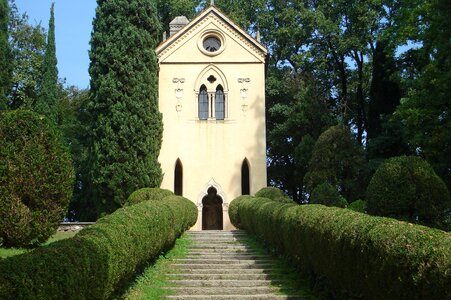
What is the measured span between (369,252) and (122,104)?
20.0 metres

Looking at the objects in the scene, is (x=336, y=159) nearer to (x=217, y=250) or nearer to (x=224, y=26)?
(x=224, y=26)

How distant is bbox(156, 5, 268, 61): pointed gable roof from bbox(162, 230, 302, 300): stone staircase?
1427 cm

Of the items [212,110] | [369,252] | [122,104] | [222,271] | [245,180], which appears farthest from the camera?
[245,180]

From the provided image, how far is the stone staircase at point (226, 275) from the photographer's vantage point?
12391 millimetres

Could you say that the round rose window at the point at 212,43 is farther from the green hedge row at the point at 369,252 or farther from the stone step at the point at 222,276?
the stone step at the point at 222,276

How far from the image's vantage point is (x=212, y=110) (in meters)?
29.4

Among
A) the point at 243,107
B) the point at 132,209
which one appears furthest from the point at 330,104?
the point at 132,209

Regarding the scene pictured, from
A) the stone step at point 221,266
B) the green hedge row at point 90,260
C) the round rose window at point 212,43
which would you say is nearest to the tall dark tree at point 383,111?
the round rose window at point 212,43

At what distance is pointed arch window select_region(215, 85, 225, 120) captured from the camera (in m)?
29.5

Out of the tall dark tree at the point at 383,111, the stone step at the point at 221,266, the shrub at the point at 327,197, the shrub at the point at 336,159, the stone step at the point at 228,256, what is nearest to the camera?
the stone step at the point at 221,266

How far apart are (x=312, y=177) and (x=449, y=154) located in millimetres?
8224

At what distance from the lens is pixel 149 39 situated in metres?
27.4

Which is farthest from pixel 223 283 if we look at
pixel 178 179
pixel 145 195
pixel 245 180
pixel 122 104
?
pixel 178 179

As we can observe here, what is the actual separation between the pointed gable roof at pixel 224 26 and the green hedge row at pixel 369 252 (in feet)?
57.2
